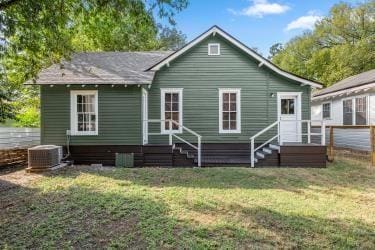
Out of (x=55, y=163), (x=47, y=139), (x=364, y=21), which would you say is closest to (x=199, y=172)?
(x=55, y=163)

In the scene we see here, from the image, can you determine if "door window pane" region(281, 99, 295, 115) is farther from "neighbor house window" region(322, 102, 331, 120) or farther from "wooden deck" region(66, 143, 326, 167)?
"neighbor house window" region(322, 102, 331, 120)

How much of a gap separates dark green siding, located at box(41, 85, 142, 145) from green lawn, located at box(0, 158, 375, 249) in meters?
2.56

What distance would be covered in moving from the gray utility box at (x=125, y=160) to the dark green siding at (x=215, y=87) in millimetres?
1847

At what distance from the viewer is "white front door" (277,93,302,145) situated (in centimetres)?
1399

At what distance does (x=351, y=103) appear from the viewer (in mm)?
17000

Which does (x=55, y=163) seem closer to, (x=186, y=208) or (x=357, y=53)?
(x=186, y=208)

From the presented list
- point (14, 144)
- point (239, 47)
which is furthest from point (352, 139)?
point (14, 144)

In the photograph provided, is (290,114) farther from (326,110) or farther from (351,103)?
(326,110)

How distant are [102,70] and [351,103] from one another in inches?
483

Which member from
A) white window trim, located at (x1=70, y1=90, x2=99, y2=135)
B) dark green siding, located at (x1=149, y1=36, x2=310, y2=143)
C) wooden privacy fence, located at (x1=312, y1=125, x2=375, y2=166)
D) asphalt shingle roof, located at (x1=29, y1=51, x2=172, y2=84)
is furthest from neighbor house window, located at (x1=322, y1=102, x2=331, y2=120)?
white window trim, located at (x1=70, y1=90, x2=99, y2=135)

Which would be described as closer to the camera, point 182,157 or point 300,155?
point 300,155

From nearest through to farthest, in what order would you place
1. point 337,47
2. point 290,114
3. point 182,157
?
point 182,157, point 290,114, point 337,47

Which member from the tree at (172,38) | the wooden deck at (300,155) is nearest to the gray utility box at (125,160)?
the wooden deck at (300,155)

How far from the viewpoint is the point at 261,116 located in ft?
45.7
